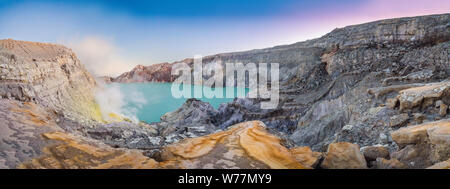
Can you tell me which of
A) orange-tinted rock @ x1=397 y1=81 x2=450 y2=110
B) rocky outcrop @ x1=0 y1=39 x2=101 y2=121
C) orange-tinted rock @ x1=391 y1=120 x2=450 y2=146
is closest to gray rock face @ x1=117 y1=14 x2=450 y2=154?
orange-tinted rock @ x1=397 y1=81 x2=450 y2=110

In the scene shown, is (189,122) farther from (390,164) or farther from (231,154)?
(390,164)

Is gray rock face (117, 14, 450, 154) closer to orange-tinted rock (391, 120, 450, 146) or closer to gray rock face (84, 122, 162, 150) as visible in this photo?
orange-tinted rock (391, 120, 450, 146)

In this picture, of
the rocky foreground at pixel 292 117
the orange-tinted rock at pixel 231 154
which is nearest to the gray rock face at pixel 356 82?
the rocky foreground at pixel 292 117

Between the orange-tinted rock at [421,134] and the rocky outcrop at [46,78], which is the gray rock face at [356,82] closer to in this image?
the orange-tinted rock at [421,134]

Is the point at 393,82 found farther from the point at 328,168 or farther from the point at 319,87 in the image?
the point at 328,168
